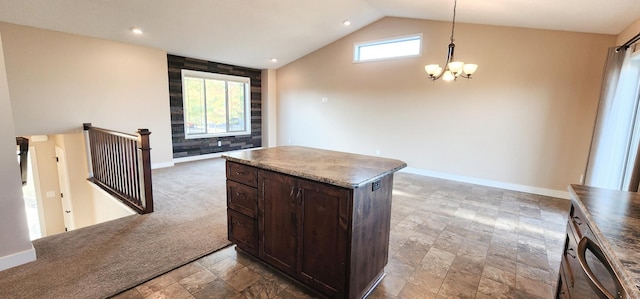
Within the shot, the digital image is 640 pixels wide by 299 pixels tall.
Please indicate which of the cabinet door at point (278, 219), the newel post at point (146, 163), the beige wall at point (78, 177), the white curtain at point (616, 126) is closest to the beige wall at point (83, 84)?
the beige wall at point (78, 177)

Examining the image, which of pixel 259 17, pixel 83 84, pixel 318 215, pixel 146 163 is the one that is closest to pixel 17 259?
pixel 146 163

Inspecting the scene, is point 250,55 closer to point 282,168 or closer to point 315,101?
point 315,101

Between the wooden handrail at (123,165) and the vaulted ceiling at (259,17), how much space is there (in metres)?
1.69

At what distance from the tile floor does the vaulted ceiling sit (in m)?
2.57

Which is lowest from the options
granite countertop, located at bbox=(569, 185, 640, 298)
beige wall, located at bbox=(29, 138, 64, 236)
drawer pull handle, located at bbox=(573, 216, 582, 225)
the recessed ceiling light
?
beige wall, located at bbox=(29, 138, 64, 236)

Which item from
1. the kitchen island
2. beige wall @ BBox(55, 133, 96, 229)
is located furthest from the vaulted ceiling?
the kitchen island

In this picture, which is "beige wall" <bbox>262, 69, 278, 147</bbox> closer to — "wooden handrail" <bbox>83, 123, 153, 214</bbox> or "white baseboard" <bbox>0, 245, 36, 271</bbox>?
"wooden handrail" <bbox>83, 123, 153, 214</bbox>

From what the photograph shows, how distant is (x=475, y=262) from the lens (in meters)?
2.48

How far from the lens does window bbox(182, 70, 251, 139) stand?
20.9ft

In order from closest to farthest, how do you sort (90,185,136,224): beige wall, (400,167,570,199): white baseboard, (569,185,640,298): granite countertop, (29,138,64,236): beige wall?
(569,185,640,298): granite countertop
(90,185,136,224): beige wall
(400,167,570,199): white baseboard
(29,138,64,236): beige wall

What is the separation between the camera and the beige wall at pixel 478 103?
4129 millimetres

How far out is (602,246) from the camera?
38.7 inches

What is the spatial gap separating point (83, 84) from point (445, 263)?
19.7 feet

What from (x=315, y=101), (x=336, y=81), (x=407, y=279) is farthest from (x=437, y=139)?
(x=407, y=279)
